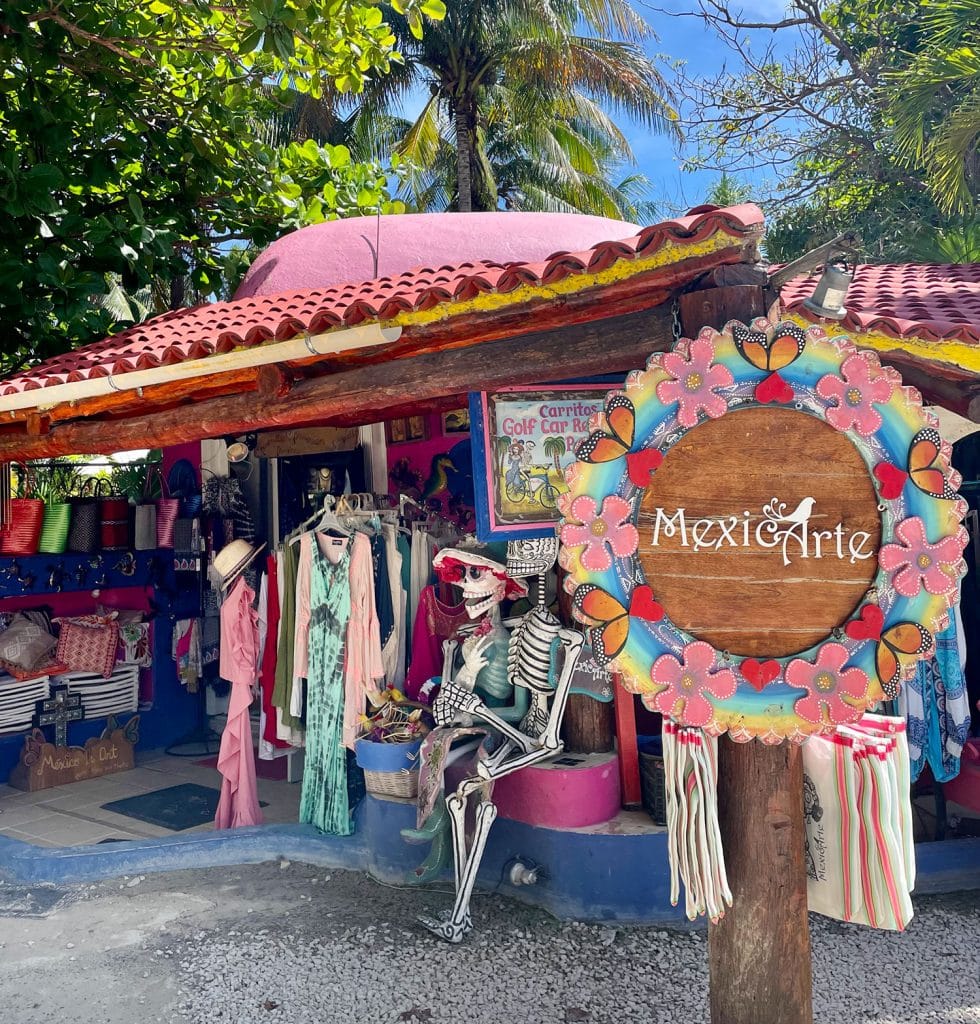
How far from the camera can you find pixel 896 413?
2.85 m

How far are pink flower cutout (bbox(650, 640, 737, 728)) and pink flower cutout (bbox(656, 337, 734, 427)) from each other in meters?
0.71

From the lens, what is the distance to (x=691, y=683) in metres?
2.83

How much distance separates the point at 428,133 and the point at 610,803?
15748 millimetres

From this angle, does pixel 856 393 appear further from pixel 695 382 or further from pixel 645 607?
pixel 645 607

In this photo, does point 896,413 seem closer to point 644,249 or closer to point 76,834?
point 644,249

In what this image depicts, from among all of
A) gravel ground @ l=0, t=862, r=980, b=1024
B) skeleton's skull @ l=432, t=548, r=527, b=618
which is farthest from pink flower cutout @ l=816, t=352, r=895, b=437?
gravel ground @ l=0, t=862, r=980, b=1024

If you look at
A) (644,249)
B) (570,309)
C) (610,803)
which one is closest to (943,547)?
(644,249)

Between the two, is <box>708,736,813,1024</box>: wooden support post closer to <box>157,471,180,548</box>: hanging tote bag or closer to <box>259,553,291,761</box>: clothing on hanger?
<box>259,553,291,761</box>: clothing on hanger

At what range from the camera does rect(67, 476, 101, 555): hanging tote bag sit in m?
7.84

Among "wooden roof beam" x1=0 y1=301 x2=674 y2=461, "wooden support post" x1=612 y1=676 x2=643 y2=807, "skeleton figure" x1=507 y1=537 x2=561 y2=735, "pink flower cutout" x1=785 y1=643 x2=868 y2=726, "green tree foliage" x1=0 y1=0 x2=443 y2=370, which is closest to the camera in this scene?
"pink flower cutout" x1=785 y1=643 x2=868 y2=726

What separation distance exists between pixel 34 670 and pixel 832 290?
6604mm

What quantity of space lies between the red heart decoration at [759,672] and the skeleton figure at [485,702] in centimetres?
198

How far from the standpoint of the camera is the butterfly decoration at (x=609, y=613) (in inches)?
112

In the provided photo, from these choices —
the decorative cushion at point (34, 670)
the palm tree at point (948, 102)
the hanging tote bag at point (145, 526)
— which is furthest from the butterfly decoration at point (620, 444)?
the palm tree at point (948, 102)
